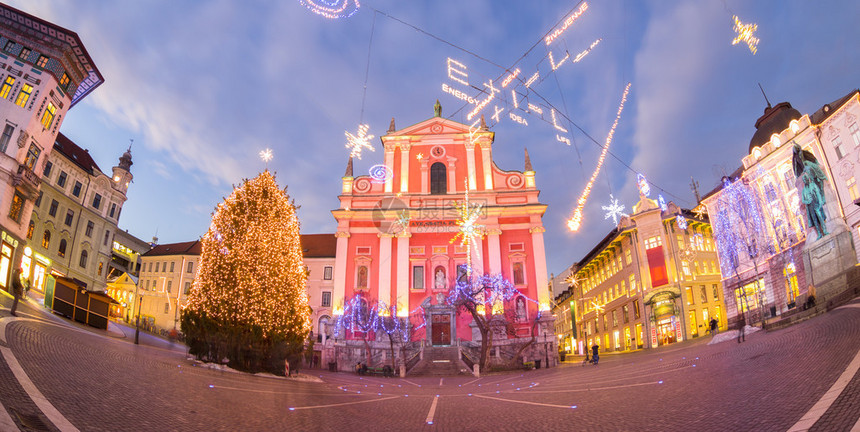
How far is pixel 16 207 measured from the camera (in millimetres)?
30078

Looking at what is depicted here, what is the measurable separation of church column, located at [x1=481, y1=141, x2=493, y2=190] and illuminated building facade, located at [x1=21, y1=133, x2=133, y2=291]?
3590cm

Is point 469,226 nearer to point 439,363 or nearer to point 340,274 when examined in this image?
point 439,363

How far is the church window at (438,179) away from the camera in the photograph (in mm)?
41125

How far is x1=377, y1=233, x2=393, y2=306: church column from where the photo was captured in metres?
36.6

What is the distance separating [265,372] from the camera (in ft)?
55.5

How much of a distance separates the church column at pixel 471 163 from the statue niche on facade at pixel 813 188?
22.9 meters

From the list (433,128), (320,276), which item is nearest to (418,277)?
(433,128)

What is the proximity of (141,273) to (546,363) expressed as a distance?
54247 millimetres

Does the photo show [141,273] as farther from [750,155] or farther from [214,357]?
[750,155]

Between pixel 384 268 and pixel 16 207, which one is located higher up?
pixel 16 207

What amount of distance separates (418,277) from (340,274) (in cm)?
660

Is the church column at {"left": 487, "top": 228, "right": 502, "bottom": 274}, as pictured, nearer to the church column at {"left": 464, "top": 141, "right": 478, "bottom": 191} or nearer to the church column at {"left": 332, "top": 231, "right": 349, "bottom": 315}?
the church column at {"left": 464, "top": 141, "right": 478, "bottom": 191}

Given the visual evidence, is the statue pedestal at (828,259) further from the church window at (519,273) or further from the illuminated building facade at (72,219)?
the illuminated building facade at (72,219)

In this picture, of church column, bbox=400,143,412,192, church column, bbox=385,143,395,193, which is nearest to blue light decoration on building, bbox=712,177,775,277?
church column, bbox=400,143,412,192
